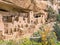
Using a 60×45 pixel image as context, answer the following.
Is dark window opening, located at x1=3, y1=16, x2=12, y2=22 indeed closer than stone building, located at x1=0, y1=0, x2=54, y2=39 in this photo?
No

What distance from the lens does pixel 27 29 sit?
50.1 ft

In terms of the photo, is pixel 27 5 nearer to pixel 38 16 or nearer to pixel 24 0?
pixel 24 0

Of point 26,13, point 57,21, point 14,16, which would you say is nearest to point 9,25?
point 14,16

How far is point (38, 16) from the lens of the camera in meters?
17.8

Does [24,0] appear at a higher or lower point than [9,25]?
higher

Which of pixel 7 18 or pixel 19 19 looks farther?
pixel 7 18

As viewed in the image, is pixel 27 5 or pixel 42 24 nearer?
pixel 27 5

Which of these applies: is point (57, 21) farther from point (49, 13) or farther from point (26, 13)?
point (26, 13)

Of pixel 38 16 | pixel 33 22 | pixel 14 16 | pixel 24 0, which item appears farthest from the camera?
pixel 38 16

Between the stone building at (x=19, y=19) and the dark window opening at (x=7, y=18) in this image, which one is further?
the dark window opening at (x=7, y=18)

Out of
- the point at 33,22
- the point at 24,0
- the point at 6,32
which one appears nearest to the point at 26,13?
the point at 33,22

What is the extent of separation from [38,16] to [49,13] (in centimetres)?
142

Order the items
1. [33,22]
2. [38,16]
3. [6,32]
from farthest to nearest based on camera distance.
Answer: [38,16] < [33,22] < [6,32]

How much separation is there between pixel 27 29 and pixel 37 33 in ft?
2.19
